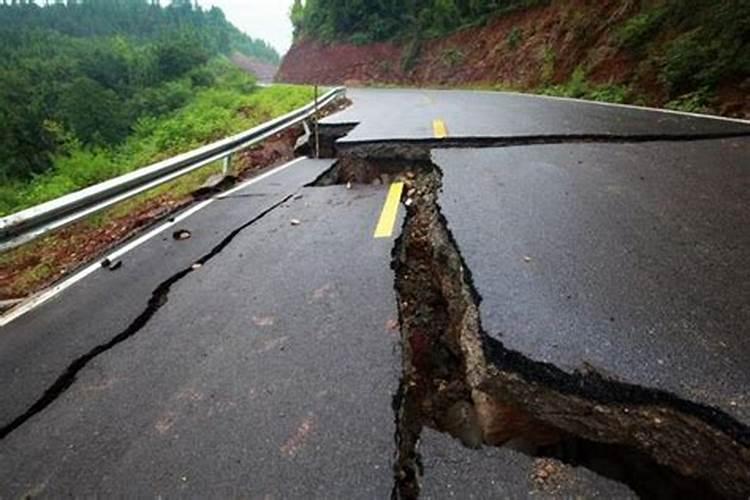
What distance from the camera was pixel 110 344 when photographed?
2752mm

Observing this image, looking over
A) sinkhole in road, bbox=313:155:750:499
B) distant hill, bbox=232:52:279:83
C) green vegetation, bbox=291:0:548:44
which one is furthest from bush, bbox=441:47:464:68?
distant hill, bbox=232:52:279:83

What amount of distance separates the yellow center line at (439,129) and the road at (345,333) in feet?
5.66

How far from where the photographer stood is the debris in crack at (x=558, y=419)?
161 centimetres

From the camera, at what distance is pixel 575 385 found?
187 cm

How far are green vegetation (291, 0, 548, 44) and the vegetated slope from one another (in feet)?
0.24

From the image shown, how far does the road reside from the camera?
1.80 meters

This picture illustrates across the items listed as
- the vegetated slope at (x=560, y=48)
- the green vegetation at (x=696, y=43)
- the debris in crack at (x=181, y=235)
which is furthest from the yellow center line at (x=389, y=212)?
the green vegetation at (x=696, y=43)

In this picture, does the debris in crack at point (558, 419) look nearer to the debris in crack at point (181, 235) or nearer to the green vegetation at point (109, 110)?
the debris in crack at point (181, 235)

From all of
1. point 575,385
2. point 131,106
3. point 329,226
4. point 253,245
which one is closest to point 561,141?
point 329,226

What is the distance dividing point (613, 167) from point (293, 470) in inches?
163

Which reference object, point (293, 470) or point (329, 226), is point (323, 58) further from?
point (293, 470)

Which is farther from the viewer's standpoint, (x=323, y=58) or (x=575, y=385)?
(x=323, y=58)

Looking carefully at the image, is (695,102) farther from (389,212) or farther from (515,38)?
(515,38)

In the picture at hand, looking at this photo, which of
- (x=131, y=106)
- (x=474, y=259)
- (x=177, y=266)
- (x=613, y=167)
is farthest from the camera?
(x=131, y=106)
